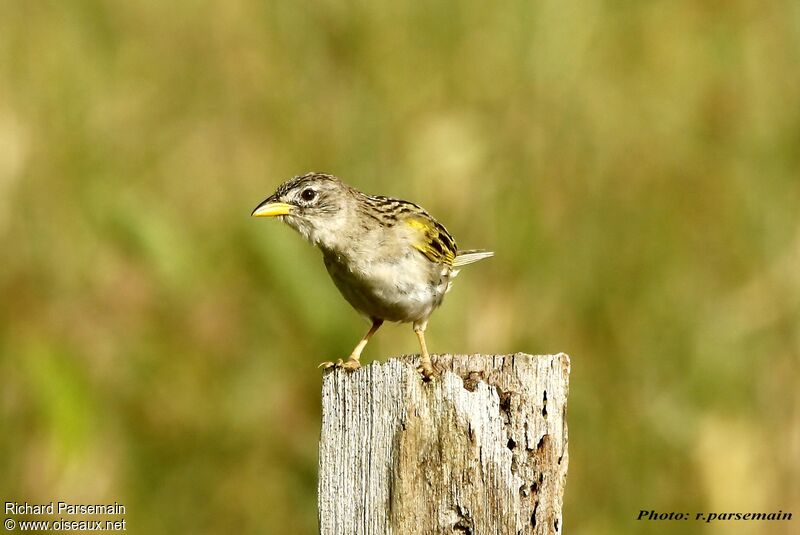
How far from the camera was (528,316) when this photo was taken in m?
6.41

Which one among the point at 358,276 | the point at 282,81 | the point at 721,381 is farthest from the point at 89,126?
the point at 721,381

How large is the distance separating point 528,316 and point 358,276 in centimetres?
138

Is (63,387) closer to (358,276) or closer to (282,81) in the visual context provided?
(358,276)

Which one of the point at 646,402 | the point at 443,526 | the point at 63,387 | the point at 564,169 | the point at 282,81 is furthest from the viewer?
the point at 282,81

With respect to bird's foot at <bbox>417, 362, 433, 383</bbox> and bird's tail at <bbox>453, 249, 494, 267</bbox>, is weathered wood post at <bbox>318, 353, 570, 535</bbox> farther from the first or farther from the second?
bird's tail at <bbox>453, 249, 494, 267</bbox>

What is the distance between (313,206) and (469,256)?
34.0 inches

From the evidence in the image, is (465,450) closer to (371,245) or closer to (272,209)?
(371,245)

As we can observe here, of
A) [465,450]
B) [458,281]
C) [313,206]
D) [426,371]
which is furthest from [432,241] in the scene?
[465,450]

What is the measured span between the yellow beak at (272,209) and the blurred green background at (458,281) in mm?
474

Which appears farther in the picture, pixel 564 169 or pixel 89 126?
pixel 89 126

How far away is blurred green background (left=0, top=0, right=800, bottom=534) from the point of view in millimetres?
5992

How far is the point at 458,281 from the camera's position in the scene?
628cm

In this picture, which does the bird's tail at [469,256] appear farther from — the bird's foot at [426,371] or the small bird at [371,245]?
the bird's foot at [426,371]

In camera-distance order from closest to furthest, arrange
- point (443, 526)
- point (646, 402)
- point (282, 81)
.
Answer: point (443, 526)
point (646, 402)
point (282, 81)
